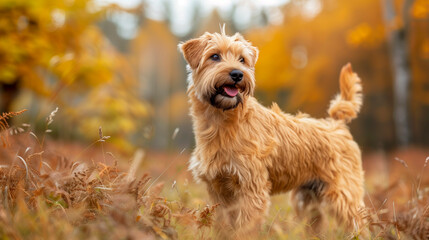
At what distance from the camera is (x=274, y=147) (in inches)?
149

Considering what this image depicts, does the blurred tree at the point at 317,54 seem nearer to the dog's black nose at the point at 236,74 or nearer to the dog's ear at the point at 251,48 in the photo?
the dog's ear at the point at 251,48

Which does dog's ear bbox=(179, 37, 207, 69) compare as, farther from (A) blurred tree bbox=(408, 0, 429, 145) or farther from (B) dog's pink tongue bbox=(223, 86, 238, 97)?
(A) blurred tree bbox=(408, 0, 429, 145)

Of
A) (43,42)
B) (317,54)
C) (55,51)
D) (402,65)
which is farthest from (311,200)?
(317,54)

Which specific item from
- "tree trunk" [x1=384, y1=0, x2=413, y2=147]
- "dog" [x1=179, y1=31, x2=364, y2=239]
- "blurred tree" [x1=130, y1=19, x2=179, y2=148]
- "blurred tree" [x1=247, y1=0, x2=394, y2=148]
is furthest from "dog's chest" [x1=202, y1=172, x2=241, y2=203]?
"blurred tree" [x1=130, y1=19, x2=179, y2=148]

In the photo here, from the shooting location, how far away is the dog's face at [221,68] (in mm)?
3520

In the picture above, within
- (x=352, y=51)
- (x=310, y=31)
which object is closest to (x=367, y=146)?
(x=352, y=51)

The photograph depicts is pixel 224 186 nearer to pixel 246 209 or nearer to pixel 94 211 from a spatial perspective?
pixel 246 209

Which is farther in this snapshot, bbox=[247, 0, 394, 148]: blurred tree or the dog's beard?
bbox=[247, 0, 394, 148]: blurred tree

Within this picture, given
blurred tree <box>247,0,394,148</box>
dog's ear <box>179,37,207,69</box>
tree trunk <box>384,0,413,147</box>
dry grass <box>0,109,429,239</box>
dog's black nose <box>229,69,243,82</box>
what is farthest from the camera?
blurred tree <box>247,0,394,148</box>

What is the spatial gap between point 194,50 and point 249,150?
108 cm

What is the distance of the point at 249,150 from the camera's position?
139 inches

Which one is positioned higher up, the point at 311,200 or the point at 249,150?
the point at 249,150

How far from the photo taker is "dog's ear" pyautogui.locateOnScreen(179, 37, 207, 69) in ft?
12.4

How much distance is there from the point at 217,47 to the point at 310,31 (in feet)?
56.9
